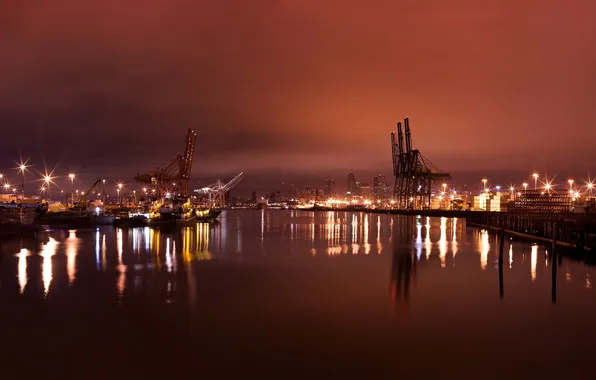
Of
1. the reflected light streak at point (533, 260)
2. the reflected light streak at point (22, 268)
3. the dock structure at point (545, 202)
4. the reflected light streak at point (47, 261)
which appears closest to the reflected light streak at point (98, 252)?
the reflected light streak at point (47, 261)

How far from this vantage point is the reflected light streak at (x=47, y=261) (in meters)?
17.7

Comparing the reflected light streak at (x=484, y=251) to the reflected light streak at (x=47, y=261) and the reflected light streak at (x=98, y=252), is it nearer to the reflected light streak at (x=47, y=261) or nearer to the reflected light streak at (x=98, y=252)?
the reflected light streak at (x=98, y=252)

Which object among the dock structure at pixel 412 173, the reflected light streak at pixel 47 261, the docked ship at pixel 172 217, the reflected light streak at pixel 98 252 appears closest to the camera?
the reflected light streak at pixel 47 261

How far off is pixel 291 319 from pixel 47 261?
15482mm

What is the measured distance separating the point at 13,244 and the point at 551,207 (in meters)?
54.4

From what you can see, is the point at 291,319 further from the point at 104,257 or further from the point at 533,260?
the point at 533,260

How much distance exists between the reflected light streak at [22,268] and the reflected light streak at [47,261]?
0.65 metres

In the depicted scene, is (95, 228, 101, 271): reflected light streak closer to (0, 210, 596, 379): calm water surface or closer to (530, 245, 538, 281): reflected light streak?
(0, 210, 596, 379): calm water surface

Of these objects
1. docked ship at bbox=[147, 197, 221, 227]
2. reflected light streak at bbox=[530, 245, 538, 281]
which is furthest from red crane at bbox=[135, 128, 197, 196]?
reflected light streak at bbox=[530, 245, 538, 281]

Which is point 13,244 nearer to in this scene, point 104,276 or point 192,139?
point 104,276

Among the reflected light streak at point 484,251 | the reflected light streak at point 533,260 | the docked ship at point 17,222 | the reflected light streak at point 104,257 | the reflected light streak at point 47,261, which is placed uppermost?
the docked ship at point 17,222

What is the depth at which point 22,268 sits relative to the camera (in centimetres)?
2048

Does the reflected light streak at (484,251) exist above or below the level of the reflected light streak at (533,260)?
below

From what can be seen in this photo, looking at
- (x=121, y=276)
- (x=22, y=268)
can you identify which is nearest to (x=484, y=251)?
(x=121, y=276)
